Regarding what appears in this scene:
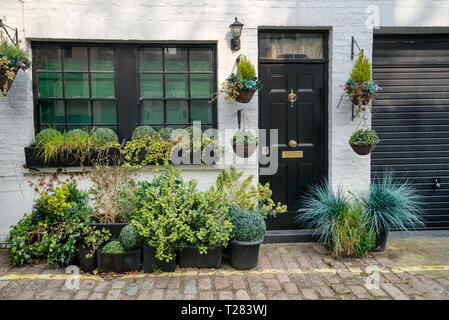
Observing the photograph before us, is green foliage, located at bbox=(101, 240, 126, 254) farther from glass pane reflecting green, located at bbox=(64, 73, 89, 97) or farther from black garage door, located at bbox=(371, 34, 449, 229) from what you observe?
black garage door, located at bbox=(371, 34, 449, 229)

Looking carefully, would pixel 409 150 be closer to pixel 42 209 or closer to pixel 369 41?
pixel 369 41

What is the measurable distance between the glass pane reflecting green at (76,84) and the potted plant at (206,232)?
8.10ft

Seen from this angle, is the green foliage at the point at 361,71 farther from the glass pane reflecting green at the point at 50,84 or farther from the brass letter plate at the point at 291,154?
the glass pane reflecting green at the point at 50,84

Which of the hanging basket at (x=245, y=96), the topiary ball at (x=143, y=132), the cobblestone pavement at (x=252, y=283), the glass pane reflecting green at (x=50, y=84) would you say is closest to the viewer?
the cobblestone pavement at (x=252, y=283)

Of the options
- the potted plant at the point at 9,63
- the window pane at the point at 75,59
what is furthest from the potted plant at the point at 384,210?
the potted plant at the point at 9,63

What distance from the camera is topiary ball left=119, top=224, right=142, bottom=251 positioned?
4.35 metres

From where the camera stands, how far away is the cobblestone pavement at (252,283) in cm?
393

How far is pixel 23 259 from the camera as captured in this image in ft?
14.9

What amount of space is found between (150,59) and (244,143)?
76.2 inches

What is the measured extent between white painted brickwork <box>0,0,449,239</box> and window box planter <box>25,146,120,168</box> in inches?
7.2

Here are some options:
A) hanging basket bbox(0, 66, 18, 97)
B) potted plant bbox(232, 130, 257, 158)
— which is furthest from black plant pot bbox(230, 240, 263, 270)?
hanging basket bbox(0, 66, 18, 97)

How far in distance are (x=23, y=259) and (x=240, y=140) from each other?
123 inches

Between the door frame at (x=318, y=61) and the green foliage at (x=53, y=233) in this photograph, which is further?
the door frame at (x=318, y=61)

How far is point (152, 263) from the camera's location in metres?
4.41
